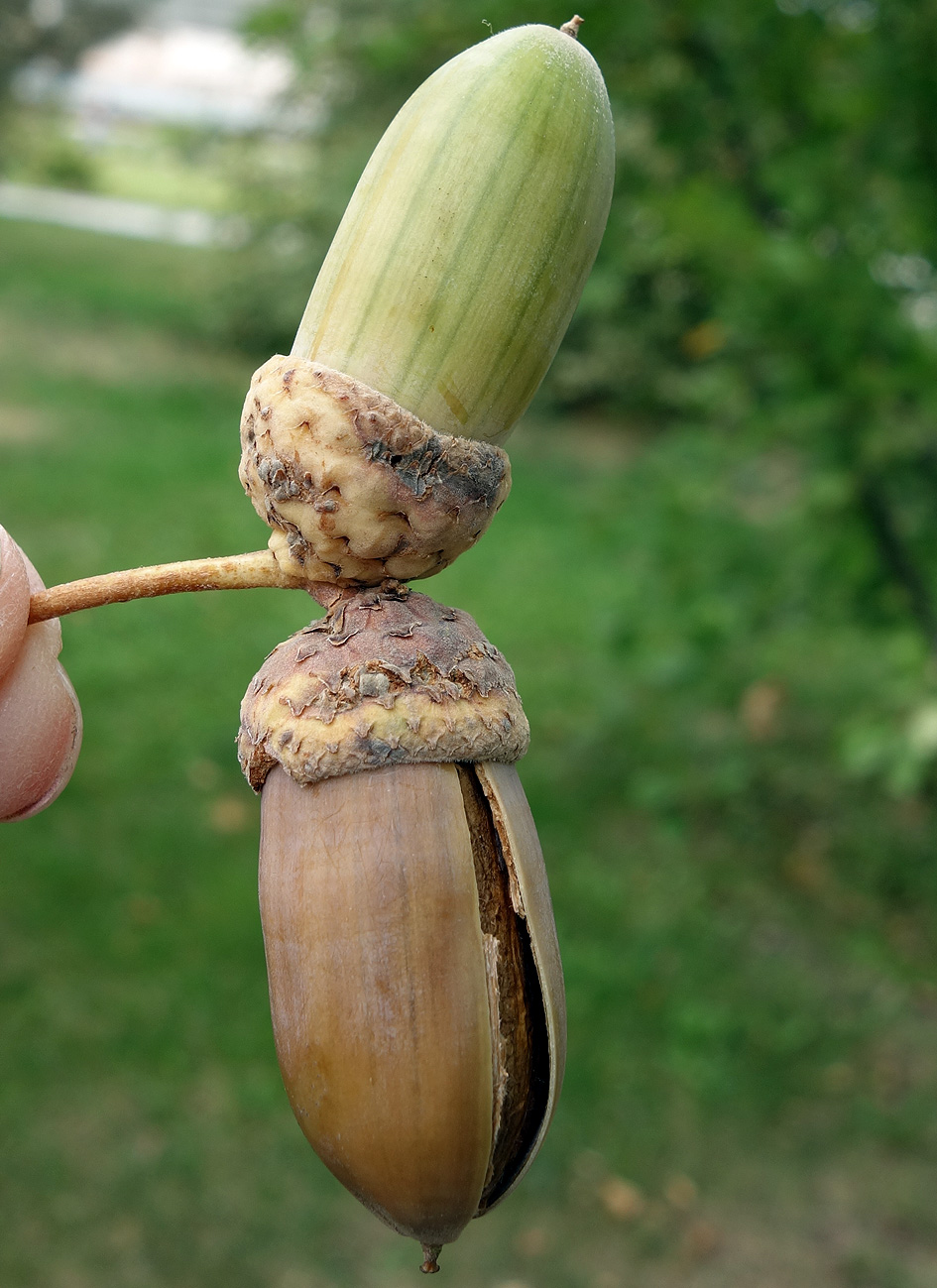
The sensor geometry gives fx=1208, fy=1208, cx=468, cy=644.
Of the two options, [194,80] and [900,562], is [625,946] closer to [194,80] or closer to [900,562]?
[900,562]

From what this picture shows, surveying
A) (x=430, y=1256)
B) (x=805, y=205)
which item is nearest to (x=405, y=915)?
(x=430, y=1256)

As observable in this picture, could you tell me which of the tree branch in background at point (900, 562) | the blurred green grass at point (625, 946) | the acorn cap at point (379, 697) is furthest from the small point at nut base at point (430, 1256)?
the tree branch in background at point (900, 562)

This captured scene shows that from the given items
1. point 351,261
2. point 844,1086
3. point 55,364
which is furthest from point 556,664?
point 55,364

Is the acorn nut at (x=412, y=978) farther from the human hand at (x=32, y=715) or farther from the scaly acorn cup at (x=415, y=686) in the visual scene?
the human hand at (x=32, y=715)

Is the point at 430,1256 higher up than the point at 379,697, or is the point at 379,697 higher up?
the point at 379,697

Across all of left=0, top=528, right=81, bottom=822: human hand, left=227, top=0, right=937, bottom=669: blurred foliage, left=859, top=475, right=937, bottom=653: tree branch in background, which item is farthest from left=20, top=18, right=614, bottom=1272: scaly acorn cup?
left=859, top=475, right=937, bottom=653: tree branch in background

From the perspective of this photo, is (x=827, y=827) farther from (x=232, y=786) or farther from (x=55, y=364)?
(x=55, y=364)

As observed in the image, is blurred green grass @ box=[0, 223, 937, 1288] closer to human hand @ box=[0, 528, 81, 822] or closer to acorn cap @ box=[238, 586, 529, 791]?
human hand @ box=[0, 528, 81, 822]
